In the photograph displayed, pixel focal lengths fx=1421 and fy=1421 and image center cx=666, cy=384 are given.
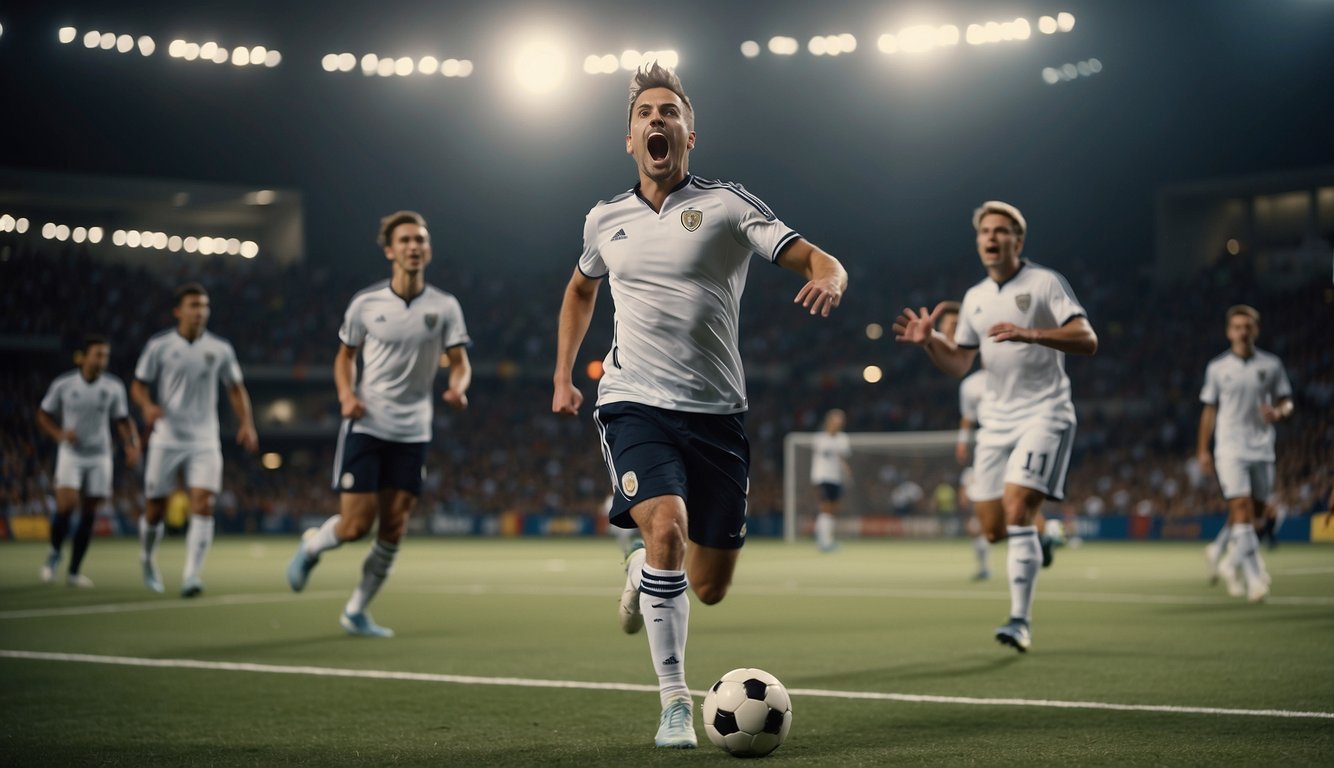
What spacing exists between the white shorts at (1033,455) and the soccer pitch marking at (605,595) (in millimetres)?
3815

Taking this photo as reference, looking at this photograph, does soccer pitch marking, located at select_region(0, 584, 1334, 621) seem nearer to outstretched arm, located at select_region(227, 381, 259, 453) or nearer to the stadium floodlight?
outstretched arm, located at select_region(227, 381, 259, 453)

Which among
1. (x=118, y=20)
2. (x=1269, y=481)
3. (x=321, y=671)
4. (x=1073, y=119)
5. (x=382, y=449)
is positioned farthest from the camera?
(x=1073, y=119)

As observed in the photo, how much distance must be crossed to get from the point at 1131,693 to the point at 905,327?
1.92 metres

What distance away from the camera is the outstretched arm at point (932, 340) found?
21.1 ft

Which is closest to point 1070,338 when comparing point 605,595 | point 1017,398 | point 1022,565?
point 1017,398

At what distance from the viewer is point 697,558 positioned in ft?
18.5

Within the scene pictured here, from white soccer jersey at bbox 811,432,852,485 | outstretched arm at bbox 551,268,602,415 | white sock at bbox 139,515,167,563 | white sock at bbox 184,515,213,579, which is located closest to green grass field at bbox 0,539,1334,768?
white sock at bbox 184,515,213,579

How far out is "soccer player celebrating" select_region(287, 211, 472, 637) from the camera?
9312 mm

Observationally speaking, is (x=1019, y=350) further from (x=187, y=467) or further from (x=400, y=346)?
(x=187, y=467)

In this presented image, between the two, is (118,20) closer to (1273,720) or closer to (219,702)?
(219,702)

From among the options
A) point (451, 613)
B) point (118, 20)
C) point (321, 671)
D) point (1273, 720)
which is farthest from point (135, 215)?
point (1273, 720)

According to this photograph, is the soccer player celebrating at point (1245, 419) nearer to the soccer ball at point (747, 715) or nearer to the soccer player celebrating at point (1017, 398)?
the soccer player celebrating at point (1017, 398)

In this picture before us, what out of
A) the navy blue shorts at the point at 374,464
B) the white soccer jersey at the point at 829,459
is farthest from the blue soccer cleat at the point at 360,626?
the white soccer jersey at the point at 829,459

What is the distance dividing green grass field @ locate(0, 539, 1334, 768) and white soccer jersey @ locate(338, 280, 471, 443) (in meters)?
1.49
